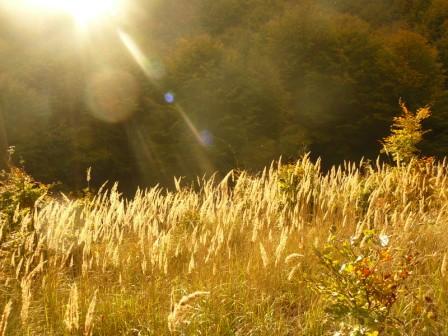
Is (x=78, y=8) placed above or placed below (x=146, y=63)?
above

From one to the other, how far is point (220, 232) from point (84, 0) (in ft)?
67.1

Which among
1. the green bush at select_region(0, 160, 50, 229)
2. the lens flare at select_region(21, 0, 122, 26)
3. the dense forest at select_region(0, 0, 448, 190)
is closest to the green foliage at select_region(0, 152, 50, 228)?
the green bush at select_region(0, 160, 50, 229)

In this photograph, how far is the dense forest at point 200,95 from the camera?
15.9 metres

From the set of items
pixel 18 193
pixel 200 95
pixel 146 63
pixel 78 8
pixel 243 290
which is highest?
pixel 78 8

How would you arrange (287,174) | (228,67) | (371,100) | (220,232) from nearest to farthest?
(220,232) < (287,174) < (228,67) < (371,100)

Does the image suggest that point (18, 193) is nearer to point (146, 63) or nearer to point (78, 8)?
point (146, 63)

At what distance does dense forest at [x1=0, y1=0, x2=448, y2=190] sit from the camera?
15852 millimetres

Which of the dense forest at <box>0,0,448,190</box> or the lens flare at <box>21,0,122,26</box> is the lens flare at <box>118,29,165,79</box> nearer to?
the dense forest at <box>0,0,448,190</box>

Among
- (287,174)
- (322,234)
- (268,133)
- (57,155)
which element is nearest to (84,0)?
(57,155)

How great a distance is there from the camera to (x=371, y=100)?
19.0m

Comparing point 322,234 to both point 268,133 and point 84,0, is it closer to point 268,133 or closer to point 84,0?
point 268,133

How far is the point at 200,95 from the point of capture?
16.9m

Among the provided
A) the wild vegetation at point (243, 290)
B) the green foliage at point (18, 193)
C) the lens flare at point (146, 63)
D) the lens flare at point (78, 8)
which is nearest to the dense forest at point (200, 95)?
the lens flare at point (146, 63)

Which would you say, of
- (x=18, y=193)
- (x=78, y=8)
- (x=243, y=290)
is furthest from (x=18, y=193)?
(x=78, y=8)
